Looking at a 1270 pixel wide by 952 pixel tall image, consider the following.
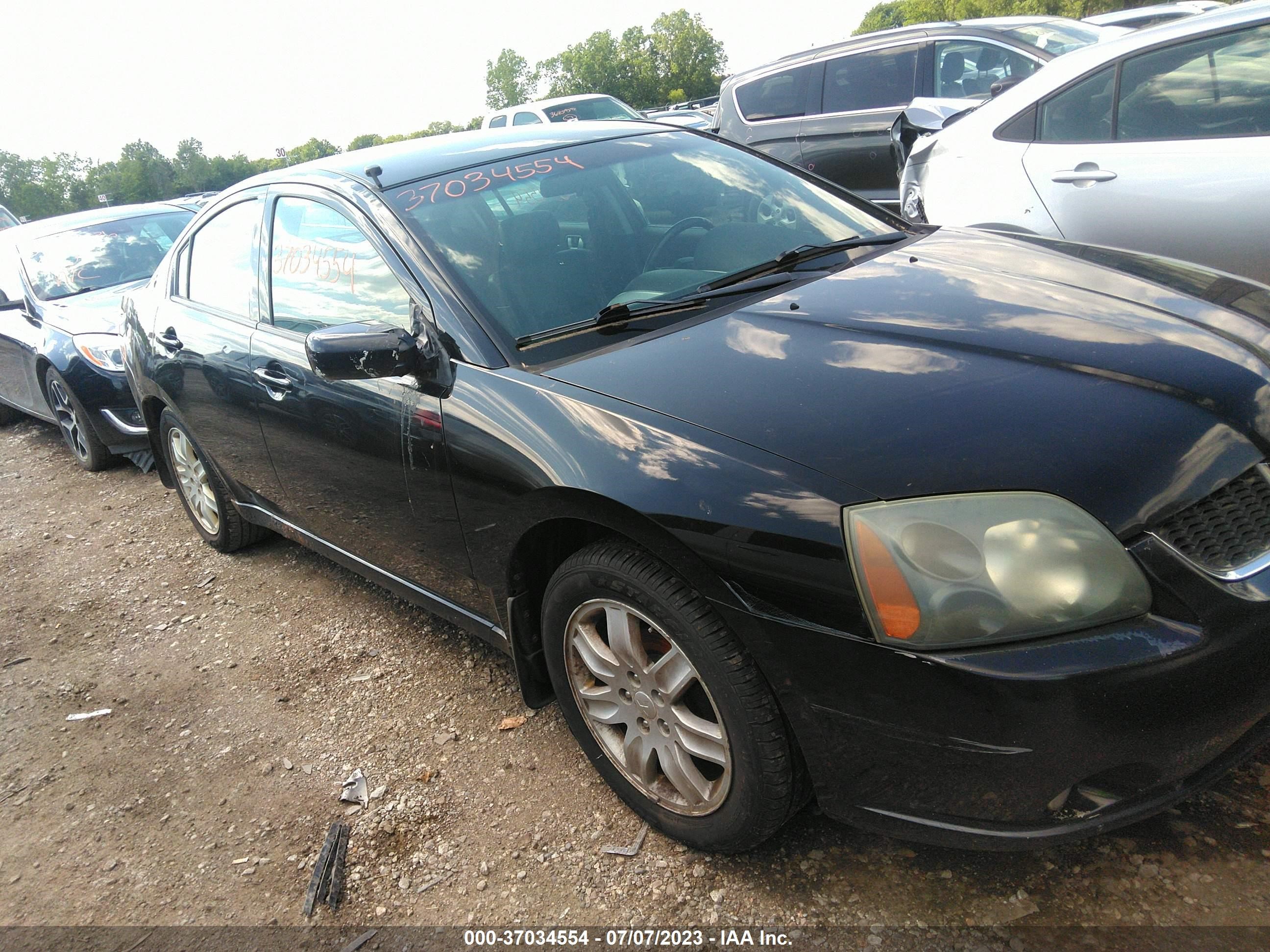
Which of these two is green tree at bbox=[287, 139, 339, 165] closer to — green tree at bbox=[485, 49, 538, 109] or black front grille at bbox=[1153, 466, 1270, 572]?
green tree at bbox=[485, 49, 538, 109]

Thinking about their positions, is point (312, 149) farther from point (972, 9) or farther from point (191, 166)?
point (972, 9)

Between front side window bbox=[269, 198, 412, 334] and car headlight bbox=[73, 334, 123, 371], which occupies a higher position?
front side window bbox=[269, 198, 412, 334]

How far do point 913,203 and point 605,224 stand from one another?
320 cm

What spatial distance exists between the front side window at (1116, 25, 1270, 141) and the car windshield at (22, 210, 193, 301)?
20.8ft

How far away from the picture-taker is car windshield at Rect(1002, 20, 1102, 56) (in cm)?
706

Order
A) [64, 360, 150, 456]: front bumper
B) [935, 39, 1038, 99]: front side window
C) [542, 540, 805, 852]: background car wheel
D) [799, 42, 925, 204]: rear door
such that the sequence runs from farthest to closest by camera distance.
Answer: [799, 42, 925, 204]: rear door, [935, 39, 1038, 99]: front side window, [64, 360, 150, 456]: front bumper, [542, 540, 805, 852]: background car wheel

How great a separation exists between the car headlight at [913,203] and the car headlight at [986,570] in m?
3.93

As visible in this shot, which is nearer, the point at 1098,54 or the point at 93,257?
the point at 1098,54

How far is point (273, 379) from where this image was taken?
3.16 m

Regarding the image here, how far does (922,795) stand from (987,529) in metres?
0.52

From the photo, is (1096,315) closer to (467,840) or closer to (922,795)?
(922,795)

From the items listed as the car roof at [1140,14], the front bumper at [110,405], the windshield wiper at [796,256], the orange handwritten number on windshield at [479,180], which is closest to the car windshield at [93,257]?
the front bumper at [110,405]

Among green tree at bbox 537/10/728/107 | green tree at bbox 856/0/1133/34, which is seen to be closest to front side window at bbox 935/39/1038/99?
green tree at bbox 856/0/1133/34

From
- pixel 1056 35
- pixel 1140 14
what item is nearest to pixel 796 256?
pixel 1056 35
